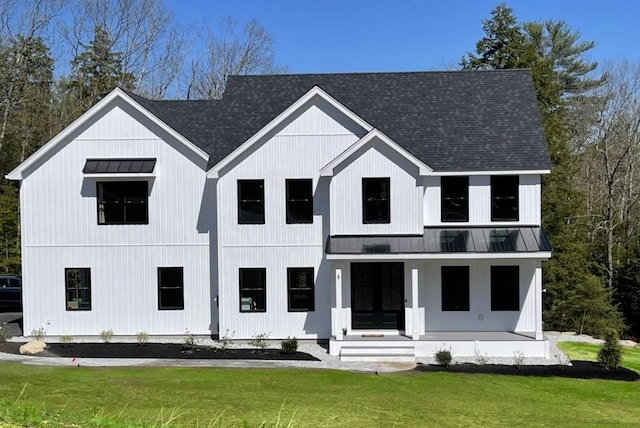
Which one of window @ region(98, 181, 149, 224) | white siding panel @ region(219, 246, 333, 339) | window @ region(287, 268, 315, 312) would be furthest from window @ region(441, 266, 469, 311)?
window @ region(98, 181, 149, 224)

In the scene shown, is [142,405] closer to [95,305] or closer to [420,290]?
[95,305]

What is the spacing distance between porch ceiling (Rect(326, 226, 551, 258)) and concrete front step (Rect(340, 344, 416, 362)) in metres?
3.19

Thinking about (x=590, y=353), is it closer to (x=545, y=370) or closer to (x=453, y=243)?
(x=545, y=370)

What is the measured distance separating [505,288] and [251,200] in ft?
32.6

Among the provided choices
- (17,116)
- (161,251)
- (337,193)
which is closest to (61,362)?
(161,251)

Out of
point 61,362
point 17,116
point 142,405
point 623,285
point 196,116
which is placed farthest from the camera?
point 17,116

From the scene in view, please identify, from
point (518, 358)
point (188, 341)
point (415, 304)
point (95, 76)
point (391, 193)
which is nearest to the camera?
point (518, 358)

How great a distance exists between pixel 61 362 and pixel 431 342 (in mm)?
12135

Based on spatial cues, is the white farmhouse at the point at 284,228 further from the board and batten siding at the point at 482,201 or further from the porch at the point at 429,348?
the porch at the point at 429,348

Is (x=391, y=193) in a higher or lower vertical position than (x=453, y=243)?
higher

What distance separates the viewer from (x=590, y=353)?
2267cm

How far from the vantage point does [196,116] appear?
26.8 metres

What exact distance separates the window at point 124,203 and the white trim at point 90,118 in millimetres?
2278

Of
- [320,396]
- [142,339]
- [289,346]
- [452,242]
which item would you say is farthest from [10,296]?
[452,242]
